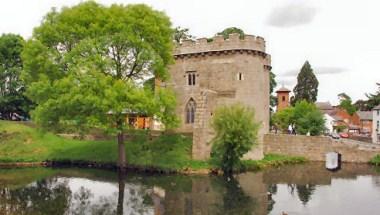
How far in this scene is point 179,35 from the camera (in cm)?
5478

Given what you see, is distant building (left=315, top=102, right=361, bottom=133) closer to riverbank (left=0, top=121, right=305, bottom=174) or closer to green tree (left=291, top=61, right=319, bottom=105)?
green tree (left=291, top=61, right=319, bottom=105)

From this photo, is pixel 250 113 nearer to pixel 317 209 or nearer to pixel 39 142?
pixel 317 209

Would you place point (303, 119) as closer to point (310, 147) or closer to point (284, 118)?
point (310, 147)

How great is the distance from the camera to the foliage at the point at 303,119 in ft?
170

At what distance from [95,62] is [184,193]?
11.2m

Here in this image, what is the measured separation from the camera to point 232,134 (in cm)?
3156

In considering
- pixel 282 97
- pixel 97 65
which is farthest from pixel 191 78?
pixel 282 97

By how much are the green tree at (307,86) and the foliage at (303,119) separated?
1558 centimetres

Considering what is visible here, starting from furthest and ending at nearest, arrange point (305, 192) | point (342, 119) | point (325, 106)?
point (325, 106), point (342, 119), point (305, 192)

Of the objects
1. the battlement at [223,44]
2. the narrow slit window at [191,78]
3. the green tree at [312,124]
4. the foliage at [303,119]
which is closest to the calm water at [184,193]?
the battlement at [223,44]

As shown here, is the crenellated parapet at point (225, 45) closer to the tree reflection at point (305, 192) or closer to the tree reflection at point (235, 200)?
the tree reflection at point (235, 200)

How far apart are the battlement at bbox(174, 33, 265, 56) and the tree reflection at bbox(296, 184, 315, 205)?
1362 centimetres

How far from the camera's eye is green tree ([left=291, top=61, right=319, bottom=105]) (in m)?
84.2

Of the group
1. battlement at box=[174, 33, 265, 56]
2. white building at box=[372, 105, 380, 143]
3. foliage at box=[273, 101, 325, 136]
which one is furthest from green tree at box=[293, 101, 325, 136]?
battlement at box=[174, 33, 265, 56]
